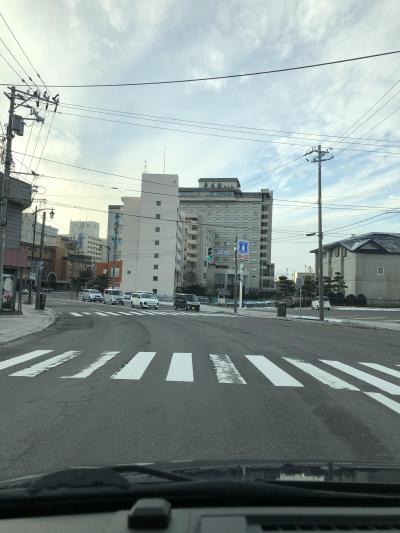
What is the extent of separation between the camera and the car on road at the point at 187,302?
52.7m

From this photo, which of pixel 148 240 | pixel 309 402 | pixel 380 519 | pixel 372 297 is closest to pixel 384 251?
pixel 372 297

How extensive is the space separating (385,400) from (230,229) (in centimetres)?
13966

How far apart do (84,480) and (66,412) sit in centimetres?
442

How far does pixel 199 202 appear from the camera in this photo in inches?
5763

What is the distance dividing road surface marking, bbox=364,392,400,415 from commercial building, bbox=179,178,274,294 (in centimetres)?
12210

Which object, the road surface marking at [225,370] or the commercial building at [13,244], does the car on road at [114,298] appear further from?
the road surface marking at [225,370]

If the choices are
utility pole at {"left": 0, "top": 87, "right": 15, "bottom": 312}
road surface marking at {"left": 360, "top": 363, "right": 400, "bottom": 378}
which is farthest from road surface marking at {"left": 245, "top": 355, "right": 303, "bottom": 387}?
utility pole at {"left": 0, "top": 87, "right": 15, "bottom": 312}

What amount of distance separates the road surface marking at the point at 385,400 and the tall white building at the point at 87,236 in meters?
112

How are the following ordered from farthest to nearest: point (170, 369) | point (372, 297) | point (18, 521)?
point (372, 297)
point (170, 369)
point (18, 521)

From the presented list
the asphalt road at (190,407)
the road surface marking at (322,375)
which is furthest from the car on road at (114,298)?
the road surface marking at (322,375)

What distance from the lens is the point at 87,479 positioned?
2.69m

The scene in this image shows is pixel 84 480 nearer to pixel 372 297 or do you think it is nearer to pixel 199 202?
pixel 372 297

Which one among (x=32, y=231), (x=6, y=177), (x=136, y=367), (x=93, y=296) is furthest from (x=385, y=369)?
(x=32, y=231)

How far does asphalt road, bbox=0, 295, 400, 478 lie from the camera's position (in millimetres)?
5215
